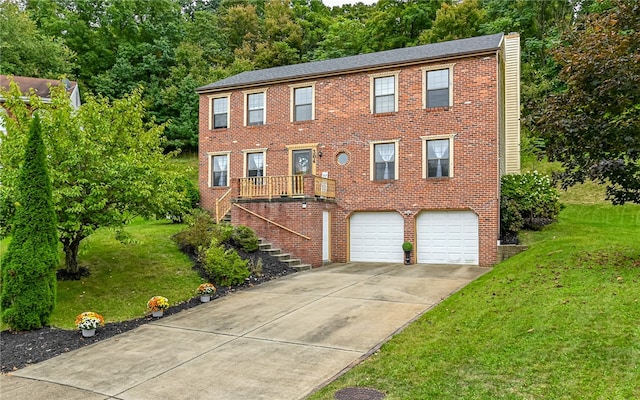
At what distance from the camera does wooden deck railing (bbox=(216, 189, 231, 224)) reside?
17.1 metres

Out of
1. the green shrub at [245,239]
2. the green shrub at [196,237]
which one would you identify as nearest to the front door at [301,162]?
the green shrub at [245,239]

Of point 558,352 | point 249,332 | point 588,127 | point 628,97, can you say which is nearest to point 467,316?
point 558,352

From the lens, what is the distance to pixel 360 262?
1620 centimetres

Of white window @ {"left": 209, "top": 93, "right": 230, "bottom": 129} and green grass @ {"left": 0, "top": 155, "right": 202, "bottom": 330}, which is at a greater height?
white window @ {"left": 209, "top": 93, "right": 230, "bottom": 129}

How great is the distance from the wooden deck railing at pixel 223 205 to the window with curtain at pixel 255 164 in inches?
55.1

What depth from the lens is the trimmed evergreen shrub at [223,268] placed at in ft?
38.6

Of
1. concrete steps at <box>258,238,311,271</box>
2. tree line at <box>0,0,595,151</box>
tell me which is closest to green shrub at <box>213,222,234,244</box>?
concrete steps at <box>258,238,311,271</box>

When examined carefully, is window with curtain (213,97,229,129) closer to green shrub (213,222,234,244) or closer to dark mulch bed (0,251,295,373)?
green shrub (213,222,234,244)

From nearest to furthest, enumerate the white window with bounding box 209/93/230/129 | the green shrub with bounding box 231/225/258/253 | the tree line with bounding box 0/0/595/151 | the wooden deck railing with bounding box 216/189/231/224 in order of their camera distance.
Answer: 1. the green shrub with bounding box 231/225/258/253
2. the wooden deck railing with bounding box 216/189/231/224
3. the white window with bounding box 209/93/230/129
4. the tree line with bounding box 0/0/595/151

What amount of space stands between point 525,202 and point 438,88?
5237 millimetres

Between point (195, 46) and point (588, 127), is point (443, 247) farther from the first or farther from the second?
point (195, 46)

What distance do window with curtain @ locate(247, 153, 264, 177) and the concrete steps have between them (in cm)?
393

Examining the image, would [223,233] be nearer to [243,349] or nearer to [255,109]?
[255,109]

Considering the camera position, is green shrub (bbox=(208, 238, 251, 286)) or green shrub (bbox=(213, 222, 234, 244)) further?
green shrub (bbox=(213, 222, 234, 244))
